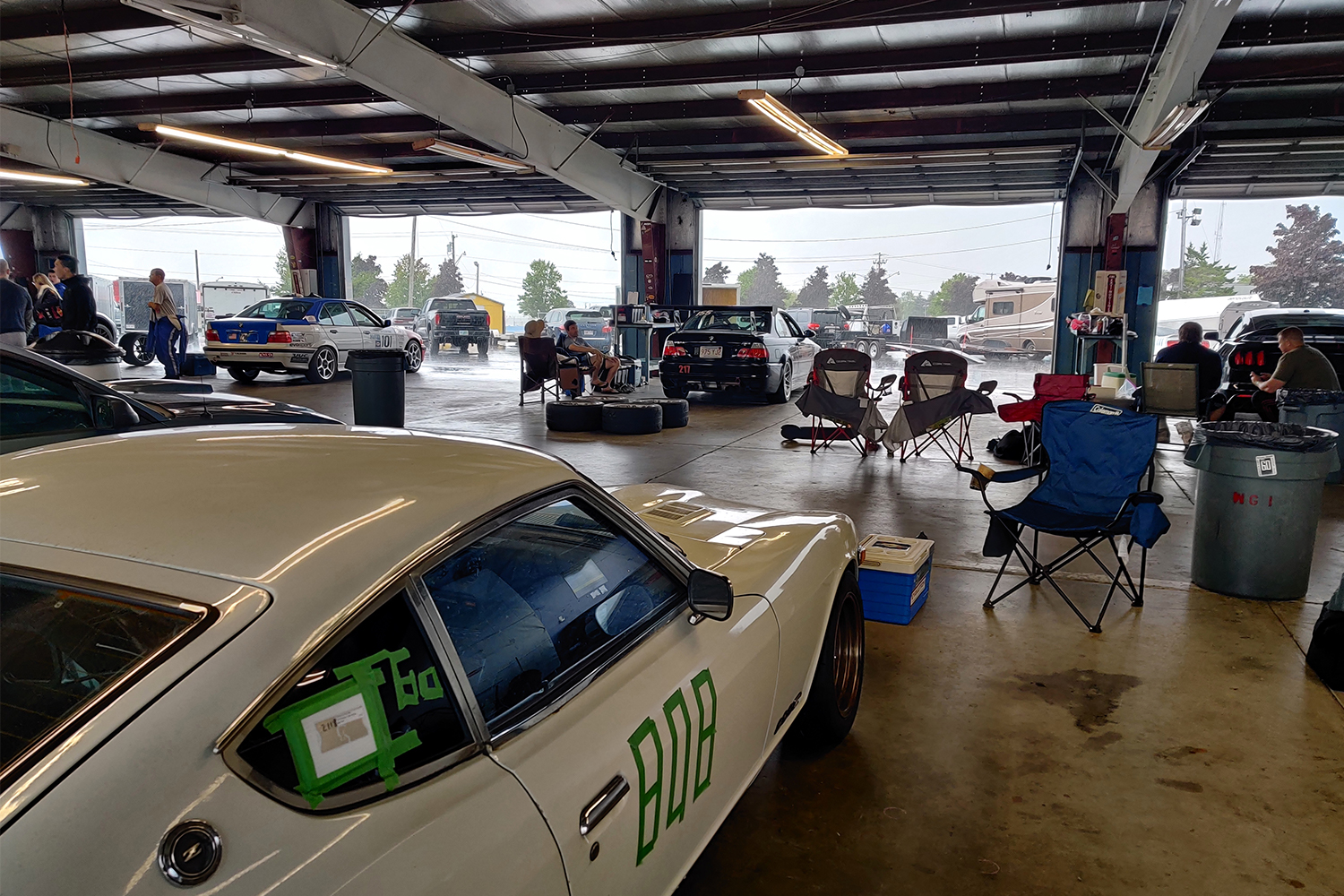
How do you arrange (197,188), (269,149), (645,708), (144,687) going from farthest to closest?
1. (197,188)
2. (269,149)
3. (645,708)
4. (144,687)

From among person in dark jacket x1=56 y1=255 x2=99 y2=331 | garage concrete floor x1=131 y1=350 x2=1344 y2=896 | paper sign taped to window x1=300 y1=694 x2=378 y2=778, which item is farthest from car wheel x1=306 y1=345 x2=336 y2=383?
paper sign taped to window x1=300 y1=694 x2=378 y2=778

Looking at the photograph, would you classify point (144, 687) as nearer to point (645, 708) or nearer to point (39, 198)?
point (645, 708)

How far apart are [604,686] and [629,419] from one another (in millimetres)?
8552

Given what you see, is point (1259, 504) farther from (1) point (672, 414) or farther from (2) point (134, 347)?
(2) point (134, 347)

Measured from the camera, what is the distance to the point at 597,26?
9.88 meters

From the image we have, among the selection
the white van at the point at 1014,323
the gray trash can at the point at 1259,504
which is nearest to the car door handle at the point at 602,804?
the gray trash can at the point at 1259,504

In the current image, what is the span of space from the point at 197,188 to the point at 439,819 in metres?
22.0

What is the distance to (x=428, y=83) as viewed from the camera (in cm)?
1102

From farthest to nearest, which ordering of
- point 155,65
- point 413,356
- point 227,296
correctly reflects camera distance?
1. point 227,296
2. point 413,356
3. point 155,65

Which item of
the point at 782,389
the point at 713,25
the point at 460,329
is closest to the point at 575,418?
the point at 713,25

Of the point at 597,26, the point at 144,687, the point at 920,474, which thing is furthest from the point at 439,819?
the point at 597,26

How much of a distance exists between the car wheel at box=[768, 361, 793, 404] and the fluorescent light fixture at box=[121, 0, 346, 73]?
25.4ft

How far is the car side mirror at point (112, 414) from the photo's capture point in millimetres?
4211

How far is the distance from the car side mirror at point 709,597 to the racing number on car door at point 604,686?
100 millimetres
